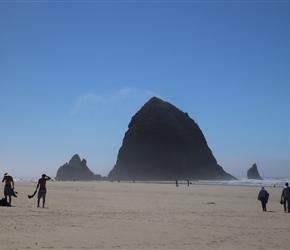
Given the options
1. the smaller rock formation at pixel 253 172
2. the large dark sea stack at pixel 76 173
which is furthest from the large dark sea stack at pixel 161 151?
the smaller rock formation at pixel 253 172

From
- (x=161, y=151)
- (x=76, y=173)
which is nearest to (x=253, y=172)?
(x=161, y=151)

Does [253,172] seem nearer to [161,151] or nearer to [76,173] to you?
[161,151]

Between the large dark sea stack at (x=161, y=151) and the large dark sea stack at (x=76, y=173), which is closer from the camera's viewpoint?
the large dark sea stack at (x=161, y=151)

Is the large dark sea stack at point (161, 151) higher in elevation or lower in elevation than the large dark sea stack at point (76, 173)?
higher

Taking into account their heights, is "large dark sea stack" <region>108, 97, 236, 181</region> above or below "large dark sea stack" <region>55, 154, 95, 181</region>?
above

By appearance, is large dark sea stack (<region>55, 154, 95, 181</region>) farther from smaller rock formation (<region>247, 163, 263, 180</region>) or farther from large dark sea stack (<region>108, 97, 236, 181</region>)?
smaller rock formation (<region>247, 163, 263, 180</region>)

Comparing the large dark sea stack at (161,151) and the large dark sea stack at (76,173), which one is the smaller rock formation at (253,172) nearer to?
the large dark sea stack at (161,151)

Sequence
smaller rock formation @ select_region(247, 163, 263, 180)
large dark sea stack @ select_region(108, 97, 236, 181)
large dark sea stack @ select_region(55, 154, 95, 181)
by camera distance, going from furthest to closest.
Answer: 1. smaller rock formation @ select_region(247, 163, 263, 180)
2. large dark sea stack @ select_region(55, 154, 95, 181)
3. large dark sea stack @ select_region(108, 97, 236, 181)

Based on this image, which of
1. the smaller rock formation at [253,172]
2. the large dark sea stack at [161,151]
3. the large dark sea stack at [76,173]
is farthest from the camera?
the smaller rock formation at [253,172]

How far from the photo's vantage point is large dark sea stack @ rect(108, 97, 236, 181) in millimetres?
164625

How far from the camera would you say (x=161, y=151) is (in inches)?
6678

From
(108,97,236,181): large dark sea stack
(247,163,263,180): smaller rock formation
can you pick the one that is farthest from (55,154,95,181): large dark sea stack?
(247,163,263,180): smaller rock formation

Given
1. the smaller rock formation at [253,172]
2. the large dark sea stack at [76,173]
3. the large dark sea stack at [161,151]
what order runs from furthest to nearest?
the smaller rock formation at [253,172] < the large dark sea stack at [76,173] < the large dark sea stack at [161,151]

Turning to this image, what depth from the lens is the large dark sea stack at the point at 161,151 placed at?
165m
